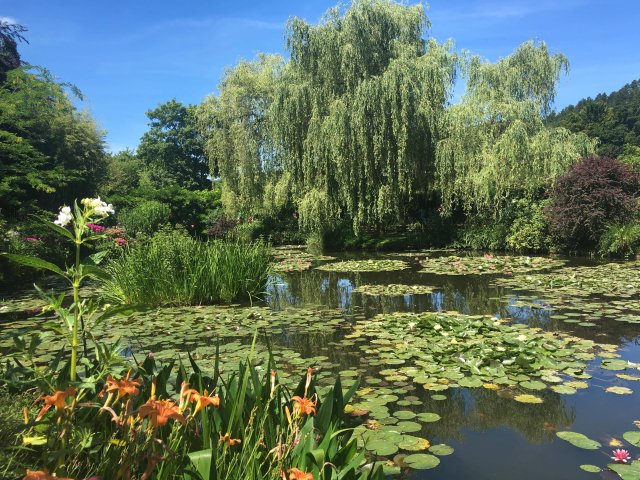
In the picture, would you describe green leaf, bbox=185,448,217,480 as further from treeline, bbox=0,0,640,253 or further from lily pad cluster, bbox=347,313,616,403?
treeline, bbox=0,0,640,253

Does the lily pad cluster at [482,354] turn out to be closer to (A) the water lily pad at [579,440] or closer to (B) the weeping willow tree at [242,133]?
(A) the water lily pad at [579,440]

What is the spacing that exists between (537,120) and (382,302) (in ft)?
32.1

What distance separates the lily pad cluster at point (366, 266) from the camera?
34.3 ft

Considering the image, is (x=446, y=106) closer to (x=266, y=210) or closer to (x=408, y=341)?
(x=266, y=210)

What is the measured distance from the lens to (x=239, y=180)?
57.9ft

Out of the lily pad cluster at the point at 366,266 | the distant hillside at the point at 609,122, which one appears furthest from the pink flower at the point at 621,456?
the distant hillside at the point at 609,122

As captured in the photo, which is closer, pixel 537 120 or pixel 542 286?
pixel 542 286

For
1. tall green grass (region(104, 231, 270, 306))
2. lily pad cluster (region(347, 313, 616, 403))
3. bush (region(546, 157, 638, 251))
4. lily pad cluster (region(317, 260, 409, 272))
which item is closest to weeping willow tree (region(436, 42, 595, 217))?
bush (region(546, 157, 638, 251))

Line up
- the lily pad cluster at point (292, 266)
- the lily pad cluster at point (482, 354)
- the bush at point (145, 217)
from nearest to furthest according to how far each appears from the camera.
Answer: the lily pad cluster at point (482, 354) < the lily pad cluster at point (292, 266) < the bush at point (145, 217)

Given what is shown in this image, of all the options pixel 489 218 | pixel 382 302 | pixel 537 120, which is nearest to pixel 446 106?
pixel 537 120

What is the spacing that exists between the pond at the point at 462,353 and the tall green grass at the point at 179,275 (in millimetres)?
429

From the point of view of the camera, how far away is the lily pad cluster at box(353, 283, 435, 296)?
7.39m

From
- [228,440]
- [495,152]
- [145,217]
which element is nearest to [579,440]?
[228,440]

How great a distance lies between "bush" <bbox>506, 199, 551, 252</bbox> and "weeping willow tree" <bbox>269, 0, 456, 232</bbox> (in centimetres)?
291
